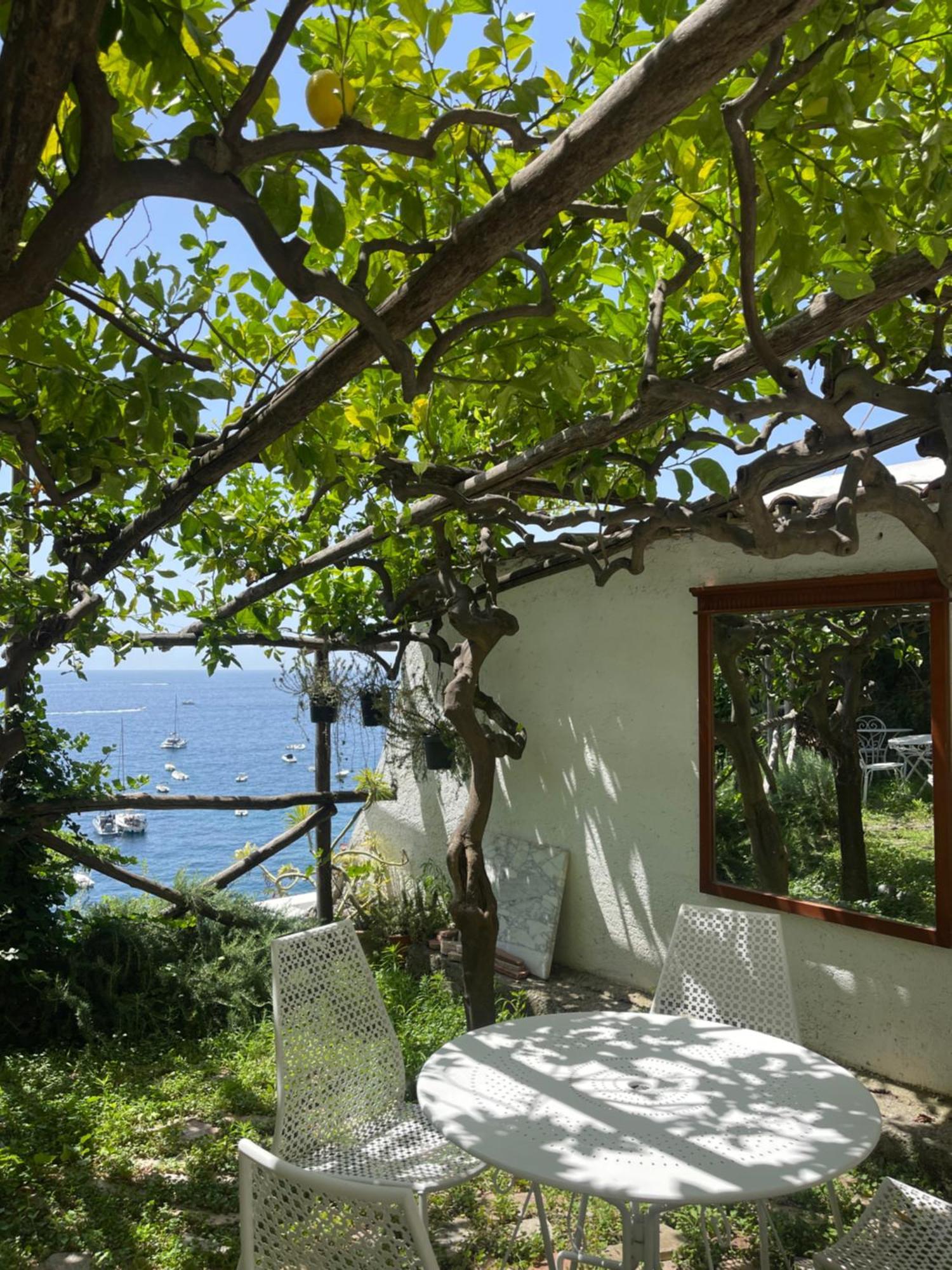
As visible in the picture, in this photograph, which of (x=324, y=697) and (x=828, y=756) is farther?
(x=324, y=697)

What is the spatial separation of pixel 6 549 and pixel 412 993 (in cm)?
313

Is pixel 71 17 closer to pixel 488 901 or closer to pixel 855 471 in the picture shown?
pixel 855 471

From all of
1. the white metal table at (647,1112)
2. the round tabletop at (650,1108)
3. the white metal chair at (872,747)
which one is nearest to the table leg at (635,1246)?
the white metal table at (647,1112)

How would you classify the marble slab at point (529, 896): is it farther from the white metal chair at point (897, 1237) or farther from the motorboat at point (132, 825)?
the motorboat at point (132, 825)

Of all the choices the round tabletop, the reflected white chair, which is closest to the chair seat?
the round tabletop

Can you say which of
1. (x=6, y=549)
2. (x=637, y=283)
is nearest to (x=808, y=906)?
(x=637, y=283)

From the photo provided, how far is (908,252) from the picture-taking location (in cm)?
220

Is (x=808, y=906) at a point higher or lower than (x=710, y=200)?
lower

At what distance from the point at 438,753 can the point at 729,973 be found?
278cm

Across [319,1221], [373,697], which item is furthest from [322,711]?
[319,1221]

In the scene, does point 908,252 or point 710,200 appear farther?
point 710,200

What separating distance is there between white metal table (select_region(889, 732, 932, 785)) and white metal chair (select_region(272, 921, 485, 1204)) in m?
2.35

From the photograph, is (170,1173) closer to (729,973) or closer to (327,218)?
(729,973)

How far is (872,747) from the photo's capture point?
13.9ft
